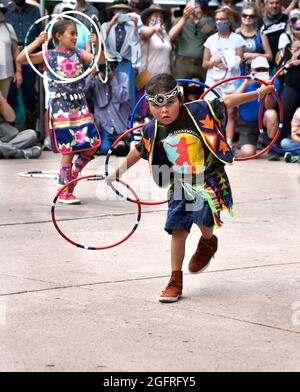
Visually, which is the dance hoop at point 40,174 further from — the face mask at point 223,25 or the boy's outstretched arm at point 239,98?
the boy's outstretched arm at point 239,98

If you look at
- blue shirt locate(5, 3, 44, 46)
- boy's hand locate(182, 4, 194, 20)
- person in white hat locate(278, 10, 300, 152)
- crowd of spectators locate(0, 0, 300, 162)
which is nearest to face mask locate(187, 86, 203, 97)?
crowd of spectators locate(0, 0, 300, 162)

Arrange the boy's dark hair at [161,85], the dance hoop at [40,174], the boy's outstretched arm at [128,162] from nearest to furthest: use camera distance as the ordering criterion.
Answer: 1. the boy's dark hair at [161,85]
2. the boy's outstretched arm at [128,162]
3. the dance hoop at [40,174]

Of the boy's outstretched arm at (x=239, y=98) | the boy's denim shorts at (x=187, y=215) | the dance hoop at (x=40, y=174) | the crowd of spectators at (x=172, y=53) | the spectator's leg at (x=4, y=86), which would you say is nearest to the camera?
the boy's denim shorts at (x=187, y=215)

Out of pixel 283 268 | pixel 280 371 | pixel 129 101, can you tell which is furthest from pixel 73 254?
pixel 129 101

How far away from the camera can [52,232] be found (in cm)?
834

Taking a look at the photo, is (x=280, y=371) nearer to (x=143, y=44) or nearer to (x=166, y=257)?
(x=166, y=257)

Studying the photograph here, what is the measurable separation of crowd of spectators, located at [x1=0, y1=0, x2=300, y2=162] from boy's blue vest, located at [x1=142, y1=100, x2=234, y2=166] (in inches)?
262

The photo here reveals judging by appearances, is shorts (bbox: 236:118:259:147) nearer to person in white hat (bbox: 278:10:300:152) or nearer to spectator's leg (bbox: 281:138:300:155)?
person in white hat (bbox: 278:10:300:152)

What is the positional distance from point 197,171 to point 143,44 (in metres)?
7.92

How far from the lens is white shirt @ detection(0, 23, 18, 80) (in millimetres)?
13188

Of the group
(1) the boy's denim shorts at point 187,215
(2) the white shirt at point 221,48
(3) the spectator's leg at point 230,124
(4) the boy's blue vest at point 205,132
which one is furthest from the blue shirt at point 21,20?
(1) the boy's denim shorts at point 187,215

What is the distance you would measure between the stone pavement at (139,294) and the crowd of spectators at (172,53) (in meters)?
3.72

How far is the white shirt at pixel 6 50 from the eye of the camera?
1319 cm
